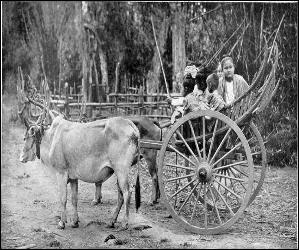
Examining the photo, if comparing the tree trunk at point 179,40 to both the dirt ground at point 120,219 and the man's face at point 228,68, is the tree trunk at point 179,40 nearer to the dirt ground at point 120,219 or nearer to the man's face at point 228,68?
the dirt ground at point 120,219

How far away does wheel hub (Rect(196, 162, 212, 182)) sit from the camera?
5.14 meters

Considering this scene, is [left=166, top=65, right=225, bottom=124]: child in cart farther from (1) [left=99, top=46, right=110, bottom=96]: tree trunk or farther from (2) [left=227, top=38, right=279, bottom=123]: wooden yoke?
(1) [left=99, top=46, right=110, bottom=96]: tree trunk

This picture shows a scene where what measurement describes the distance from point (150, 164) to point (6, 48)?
9.61ft

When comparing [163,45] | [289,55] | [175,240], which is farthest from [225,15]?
[175,240]

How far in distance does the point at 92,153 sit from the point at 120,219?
1.04 metres

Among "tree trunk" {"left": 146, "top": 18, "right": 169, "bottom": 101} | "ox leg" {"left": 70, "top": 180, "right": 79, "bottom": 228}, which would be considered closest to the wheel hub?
"ox leg" {"left": 70, "top": 180, "right": 79, "bottom": 228}

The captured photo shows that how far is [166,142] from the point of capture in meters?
5.33

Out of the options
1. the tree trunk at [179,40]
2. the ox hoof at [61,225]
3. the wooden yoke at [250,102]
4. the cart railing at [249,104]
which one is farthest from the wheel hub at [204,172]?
the tree trunk at [179,40]

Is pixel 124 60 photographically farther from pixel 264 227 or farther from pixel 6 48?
pixel 264 227

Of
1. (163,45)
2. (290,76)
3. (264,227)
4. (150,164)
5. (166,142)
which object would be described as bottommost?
(264,227)

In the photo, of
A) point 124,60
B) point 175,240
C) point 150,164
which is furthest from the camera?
point 124,60

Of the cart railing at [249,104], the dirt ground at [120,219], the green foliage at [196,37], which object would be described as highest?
the green foliage at [196,37]

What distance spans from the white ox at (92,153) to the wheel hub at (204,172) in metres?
0.84

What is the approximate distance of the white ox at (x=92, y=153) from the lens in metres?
5.39
